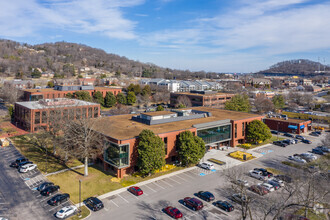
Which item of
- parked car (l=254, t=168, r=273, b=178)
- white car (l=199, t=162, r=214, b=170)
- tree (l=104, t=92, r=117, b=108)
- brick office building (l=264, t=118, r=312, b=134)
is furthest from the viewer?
tree (l=104, t=92, r=117, b=108)

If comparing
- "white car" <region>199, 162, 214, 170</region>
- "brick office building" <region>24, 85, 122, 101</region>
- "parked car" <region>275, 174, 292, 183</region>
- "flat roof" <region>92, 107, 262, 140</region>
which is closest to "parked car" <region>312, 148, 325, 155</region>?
"parked car" <region>275, 174, 292, 183</region>

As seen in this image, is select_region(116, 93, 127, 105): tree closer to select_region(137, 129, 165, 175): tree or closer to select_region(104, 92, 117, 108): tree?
select_region(104, 92, 117, 108): tree

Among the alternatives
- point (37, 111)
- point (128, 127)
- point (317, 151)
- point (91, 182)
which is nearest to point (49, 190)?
point (91, 182)

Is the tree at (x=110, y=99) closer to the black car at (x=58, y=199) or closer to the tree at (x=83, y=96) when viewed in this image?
the tree at (x=83, y=96)

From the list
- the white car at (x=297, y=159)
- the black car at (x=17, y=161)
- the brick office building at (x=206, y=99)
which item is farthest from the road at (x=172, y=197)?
the brick office building at (x=206, y=99)

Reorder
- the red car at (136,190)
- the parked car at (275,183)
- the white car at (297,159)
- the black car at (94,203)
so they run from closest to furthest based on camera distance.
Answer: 1. the black car at (94,203)
2. the red car at (136,190)
3. the parked car at (275,183)
4. the white car at (297,159)

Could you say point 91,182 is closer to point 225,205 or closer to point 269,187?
point 225,205
